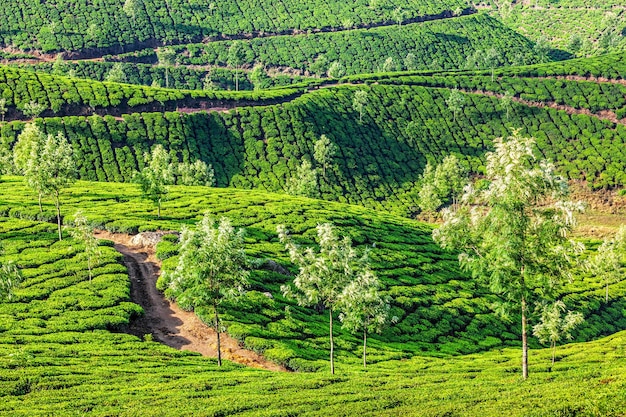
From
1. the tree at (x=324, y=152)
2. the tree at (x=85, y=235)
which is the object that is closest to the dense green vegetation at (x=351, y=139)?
the tree at (x=324, y=152)

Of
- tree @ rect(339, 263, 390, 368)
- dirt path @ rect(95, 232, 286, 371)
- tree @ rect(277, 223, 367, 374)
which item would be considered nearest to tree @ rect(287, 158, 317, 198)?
dirt path @ rect(95, 232, 286, 371)

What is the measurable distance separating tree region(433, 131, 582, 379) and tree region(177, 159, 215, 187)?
94870mm

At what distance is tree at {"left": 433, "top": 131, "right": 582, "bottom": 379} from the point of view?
3341 centimetres

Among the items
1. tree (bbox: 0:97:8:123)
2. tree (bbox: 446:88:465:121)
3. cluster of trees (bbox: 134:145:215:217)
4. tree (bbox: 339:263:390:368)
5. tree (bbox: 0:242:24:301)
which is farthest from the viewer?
tree (bbox: 446:88:465:121)

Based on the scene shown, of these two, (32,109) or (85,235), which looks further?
(32,109)

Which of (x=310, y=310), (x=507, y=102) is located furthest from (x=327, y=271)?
(x=507, y=102)

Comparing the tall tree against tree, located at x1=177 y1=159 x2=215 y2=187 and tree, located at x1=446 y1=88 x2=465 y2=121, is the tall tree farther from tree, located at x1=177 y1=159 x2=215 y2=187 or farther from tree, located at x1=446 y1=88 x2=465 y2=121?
tree, located at x1=446 y1=88 x2=465 y2=121

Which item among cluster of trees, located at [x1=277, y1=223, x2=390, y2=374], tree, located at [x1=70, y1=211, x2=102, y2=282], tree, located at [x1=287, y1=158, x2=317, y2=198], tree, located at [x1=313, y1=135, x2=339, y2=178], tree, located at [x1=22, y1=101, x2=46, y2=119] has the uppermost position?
tree, located at [x1=22, y1=101, x2=46, y2=119]

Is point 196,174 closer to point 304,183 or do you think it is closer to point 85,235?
point 304,183

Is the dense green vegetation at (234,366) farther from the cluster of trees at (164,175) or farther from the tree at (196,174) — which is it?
the tree at (196,174)

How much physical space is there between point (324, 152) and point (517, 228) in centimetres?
11492

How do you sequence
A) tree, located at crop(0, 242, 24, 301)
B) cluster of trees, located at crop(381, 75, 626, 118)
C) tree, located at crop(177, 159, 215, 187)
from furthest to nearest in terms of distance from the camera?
cluster of trees, located at crop(381, 75, 626, 118), tree, located at crop(177, 159, 215, 187), tree, located at crop(0, 242, 24, 301)

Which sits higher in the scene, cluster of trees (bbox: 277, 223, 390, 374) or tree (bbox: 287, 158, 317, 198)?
tree (bbox: 287, 158, 317, 198)

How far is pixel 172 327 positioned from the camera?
5500cm
